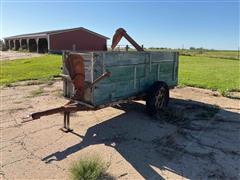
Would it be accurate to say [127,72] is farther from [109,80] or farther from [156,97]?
[156,97]

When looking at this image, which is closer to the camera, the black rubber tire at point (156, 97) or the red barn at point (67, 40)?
the black rubber tire at point (156, 97)

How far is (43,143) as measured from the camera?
464cm

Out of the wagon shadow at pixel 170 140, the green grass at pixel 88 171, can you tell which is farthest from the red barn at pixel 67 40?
the green grass at pixel 88 171

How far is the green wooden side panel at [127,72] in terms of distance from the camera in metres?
4.87

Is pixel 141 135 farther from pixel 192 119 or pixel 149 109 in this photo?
pixel 192 119

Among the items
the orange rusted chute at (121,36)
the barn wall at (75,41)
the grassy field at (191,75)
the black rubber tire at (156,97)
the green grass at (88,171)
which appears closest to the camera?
the green grass at (88,171)

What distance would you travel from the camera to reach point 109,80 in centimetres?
504

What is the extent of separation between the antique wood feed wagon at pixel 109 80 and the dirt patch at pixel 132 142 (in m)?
0.55

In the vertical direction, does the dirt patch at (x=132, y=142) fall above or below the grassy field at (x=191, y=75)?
below

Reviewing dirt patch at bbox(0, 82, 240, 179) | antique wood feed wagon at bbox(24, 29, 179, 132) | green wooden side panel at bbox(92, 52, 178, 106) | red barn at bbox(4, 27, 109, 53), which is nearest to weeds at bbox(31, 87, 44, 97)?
dirt patch at bbox(0, 82, 240, 179)

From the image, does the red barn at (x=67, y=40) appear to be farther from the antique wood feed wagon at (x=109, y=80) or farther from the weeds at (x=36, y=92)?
the antique wood feed wagon at (x=109, y=80)

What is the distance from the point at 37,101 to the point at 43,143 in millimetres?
3158

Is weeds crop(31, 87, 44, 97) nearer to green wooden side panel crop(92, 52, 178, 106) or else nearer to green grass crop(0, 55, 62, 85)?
green grass crop(0, 55, 62, 85)

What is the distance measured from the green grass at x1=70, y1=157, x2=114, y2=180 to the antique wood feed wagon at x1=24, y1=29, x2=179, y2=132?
1.31 meters
